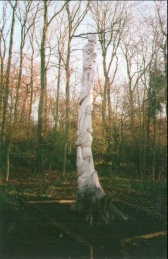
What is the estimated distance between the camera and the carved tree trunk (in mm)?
3475

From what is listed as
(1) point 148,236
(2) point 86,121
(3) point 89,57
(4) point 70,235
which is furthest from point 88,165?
(3) point 89,57

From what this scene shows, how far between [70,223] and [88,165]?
2.24 feet

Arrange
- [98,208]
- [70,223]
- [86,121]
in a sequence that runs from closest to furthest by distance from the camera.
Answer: [98,208], [70,223], [86,121]

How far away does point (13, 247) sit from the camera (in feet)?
11.7

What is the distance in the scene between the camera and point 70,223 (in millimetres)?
3658

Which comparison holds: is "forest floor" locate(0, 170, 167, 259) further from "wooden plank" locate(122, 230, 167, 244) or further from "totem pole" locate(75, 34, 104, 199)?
"totem pole" locate(75, 34, 104, 199)

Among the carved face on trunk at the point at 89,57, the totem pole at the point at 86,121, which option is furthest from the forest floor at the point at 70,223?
the carved face on trunk at the point at 89,57

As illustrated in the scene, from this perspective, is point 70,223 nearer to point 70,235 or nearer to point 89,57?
point 70,235

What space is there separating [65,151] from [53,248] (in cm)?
118

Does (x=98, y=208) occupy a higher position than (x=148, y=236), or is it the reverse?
(x=98, y=208)

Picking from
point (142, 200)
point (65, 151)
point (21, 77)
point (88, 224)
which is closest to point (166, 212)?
point (142, 200)

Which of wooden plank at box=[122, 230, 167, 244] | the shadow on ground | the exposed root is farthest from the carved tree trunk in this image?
wooden plank at box=[122, 230, 167, 244]

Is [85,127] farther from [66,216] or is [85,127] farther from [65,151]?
[66,216]

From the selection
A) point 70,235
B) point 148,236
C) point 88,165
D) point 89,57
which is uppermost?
point 89,57
